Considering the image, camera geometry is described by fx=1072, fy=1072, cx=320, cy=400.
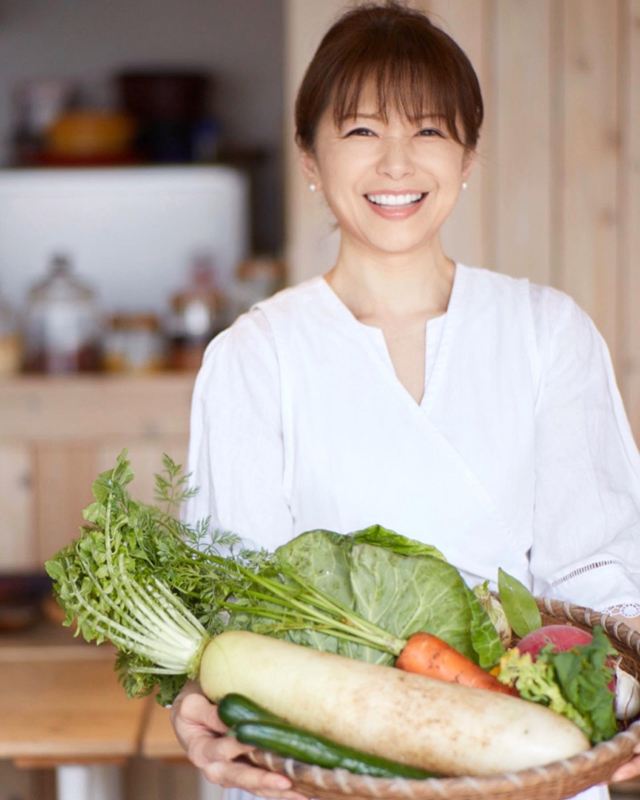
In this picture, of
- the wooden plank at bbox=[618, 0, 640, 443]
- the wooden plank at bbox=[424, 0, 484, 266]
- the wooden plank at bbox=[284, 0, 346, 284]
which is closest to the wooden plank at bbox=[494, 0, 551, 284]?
the wooden plank at bbox=[424, 0, 484, 266]

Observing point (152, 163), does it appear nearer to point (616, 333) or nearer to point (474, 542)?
point (616, 333)

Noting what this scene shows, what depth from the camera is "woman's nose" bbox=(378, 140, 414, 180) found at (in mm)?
1314

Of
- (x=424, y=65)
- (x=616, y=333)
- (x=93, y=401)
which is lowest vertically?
(x=93, y=401)

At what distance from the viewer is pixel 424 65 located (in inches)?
52.4

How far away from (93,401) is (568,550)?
1.92m

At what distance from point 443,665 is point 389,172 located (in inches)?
24.0

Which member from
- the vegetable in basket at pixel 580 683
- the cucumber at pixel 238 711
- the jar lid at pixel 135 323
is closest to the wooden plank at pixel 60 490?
the jar lid at pixel 135 323

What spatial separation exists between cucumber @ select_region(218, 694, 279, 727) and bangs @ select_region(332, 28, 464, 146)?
72 cm

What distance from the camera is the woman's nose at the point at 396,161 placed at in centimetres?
131

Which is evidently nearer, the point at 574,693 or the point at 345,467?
the point at 574,693

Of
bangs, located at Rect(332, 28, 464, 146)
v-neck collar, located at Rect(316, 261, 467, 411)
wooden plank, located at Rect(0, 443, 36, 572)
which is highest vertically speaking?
bangs, located at Rect(332, 28, 464, 146)

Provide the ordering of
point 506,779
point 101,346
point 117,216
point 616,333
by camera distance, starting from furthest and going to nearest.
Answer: point 117,216 < point 101,346 < point 616,333 < point 506,779

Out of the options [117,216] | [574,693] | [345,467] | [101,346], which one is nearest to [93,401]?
[101,346]

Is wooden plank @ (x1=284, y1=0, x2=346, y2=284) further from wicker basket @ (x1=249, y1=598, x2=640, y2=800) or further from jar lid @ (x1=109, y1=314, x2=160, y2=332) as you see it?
wicker basket @ (x1=249, y1=598, x2=640, y2=800)
